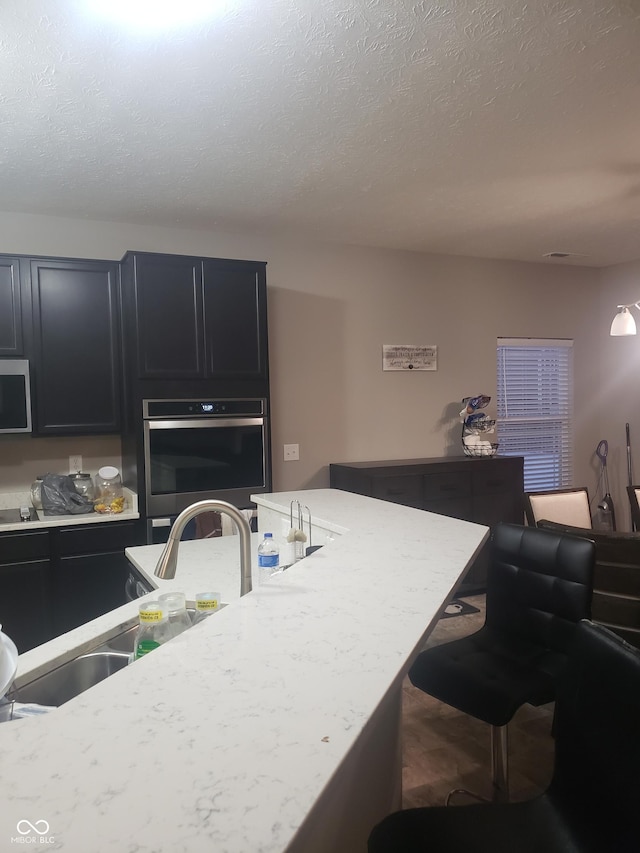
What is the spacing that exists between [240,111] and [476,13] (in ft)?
3.09

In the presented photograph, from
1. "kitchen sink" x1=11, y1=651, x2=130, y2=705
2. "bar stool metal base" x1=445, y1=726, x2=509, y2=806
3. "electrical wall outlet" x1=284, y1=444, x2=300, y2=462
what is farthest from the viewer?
"electrical wall outlet" x1=284, y1=444, x2=300, y2=462

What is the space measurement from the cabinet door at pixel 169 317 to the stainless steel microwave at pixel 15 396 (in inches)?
23.3

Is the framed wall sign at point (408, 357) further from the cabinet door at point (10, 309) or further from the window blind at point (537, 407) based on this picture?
the cabinet door at point (10, 309)

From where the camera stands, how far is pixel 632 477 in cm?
507

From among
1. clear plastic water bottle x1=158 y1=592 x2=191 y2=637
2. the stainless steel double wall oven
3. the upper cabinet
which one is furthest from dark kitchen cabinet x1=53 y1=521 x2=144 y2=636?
clear plastic water bottle x1=158 y1=592 x2=191 y2=637

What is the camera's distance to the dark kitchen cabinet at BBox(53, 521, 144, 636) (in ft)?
10.3

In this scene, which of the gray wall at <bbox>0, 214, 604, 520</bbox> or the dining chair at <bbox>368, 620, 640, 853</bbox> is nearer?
the dining chair at <bbox>368, 620, 640, 853</bbox>

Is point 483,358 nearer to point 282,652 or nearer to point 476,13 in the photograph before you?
point 476,13

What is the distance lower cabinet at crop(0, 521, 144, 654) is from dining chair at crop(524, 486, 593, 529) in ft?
7.25

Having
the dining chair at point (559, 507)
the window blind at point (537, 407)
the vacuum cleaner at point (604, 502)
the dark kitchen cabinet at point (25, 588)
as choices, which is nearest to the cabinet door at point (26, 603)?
the dark kitchen cabinet at point (25, 588)

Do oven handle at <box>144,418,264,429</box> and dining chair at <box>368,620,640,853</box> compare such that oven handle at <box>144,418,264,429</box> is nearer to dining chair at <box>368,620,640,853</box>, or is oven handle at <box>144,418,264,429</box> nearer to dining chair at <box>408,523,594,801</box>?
dining chair at <box>408,523,594,801</box>

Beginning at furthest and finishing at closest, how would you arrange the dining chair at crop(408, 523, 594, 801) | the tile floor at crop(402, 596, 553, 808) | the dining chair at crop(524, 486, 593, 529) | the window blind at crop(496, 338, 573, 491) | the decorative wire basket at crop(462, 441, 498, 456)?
the window blind at crop(496, 338, 573, 491) → the decorative wire basket at crop(462, 441, 498, 456) → the dining chair at crop(524, 486, 593, 529) → the tile floor at crop(402, 596, 553, 808) → the dining chair at crop(408, 523, 594, 801)

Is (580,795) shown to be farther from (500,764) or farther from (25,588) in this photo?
(25,588)

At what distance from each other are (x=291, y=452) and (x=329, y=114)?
7.64 ft
